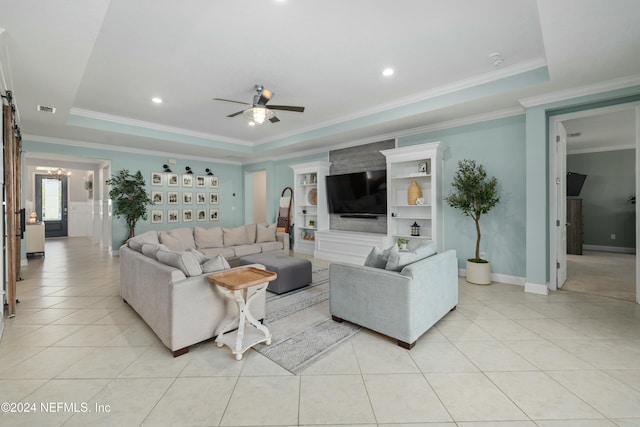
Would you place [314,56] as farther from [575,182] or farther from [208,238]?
[575,182]

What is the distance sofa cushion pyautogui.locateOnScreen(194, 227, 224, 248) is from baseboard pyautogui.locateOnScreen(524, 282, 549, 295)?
16.5 feet

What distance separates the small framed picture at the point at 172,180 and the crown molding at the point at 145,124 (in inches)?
70.7

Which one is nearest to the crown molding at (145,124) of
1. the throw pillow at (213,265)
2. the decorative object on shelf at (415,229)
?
the throw pillow at (213,265)

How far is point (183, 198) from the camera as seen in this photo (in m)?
7.80

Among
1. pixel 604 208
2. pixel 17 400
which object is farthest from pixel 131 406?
pixel 604 208

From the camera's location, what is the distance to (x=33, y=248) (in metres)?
6.50

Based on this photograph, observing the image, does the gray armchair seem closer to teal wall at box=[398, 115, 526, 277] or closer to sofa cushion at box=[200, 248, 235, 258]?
teal wall at box=[398, 115, 526, 277]

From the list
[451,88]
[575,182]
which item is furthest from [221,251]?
[575,182]

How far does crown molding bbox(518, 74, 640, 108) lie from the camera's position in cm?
324

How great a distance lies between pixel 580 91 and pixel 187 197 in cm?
811

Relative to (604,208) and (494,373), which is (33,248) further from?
(604,208)

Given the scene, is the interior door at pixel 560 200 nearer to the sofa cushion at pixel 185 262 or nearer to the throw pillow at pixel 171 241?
the sofa cushion at pixel 185 262

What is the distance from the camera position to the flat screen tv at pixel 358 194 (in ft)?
18.4

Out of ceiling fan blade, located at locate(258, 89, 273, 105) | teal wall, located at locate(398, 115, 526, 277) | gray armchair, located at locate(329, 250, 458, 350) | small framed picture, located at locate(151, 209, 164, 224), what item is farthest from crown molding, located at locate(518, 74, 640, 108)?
small framed picture, located at locate(151, 209, 164, 224)
